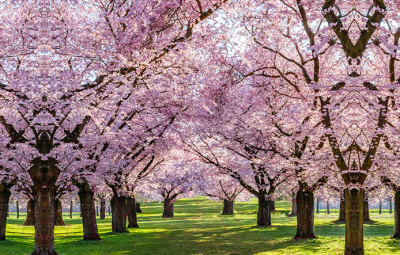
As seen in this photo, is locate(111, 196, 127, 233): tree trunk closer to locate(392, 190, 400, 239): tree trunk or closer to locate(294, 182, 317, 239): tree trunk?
locate(294, 182, 317, 239): tree trunk

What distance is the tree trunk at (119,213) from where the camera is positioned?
29.4 metres

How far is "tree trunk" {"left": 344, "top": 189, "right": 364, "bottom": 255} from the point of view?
490 inches

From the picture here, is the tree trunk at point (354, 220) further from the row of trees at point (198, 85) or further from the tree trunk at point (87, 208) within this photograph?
the tree trunk at point (87, 208)

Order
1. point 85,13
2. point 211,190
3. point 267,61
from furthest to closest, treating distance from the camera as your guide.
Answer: point 211,190 < point 267,61 < point 85,13

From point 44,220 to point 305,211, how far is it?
13.4m

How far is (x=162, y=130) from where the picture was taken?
23.8 metres

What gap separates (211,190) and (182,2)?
5319 centimetres

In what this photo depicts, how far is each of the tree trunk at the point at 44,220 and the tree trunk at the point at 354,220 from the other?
34.5ft

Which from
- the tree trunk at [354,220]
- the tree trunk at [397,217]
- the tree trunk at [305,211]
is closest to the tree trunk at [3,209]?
the tree trunk at [305,211]

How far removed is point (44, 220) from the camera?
13.7m

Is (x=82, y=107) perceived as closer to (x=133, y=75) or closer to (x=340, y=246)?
(x=133, y=75)

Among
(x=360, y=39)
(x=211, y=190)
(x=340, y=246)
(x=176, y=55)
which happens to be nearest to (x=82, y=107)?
(x=176, y=55)

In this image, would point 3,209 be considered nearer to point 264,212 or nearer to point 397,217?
point 264,212

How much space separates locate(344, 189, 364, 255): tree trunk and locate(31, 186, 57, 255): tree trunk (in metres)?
10.5
